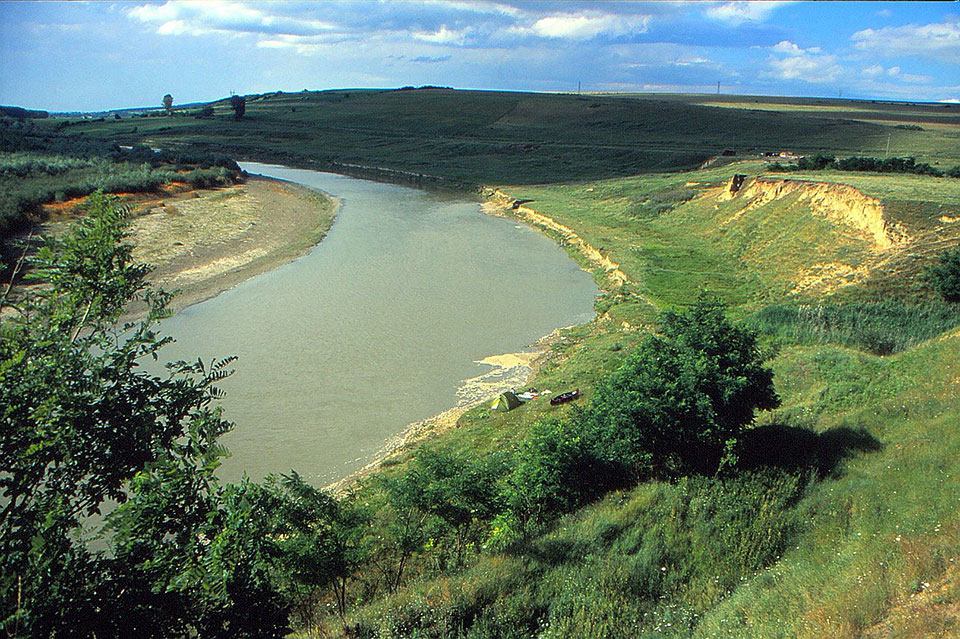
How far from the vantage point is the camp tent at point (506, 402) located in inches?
784

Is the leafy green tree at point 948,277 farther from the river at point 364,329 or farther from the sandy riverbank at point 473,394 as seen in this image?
the sandy riverbank at point 473,394

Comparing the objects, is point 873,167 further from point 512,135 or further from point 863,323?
point 512,135

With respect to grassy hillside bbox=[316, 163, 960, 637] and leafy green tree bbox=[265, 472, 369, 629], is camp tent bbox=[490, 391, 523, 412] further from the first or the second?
leafy green tree bbox=[265, 472, 369, 629]

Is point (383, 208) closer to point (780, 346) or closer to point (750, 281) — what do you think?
point (750, 281)

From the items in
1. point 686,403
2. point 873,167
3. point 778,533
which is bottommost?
point 778,533

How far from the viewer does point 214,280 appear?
34000 mm

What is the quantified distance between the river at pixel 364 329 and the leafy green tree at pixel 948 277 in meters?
13.4

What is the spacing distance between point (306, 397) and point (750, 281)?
2173 centimetres

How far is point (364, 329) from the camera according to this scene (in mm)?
27781

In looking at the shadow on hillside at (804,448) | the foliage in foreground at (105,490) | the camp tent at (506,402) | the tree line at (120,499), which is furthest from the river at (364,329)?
the foliage in foreground at (105,490)

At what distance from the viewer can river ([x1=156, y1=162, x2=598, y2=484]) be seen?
757 inches

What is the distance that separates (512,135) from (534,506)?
300 feet

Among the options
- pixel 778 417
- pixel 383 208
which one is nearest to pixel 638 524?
pixel 778 417

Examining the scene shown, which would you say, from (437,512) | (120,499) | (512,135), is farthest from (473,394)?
(512,135)
